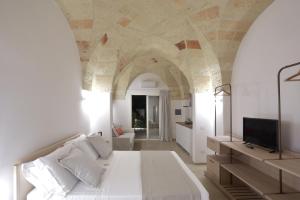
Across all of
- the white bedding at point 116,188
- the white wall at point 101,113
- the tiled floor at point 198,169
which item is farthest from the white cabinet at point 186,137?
the white bedding at point 116,188

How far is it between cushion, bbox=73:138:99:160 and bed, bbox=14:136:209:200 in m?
0.24

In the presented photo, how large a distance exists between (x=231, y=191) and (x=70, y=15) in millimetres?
3949

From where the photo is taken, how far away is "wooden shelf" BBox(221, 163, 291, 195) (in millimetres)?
2639

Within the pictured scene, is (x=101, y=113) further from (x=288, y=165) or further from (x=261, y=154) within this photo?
(x=288, y=165)

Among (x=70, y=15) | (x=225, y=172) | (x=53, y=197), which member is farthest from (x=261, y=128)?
(x=70, y=15)

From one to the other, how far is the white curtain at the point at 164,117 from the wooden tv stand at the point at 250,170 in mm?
4732

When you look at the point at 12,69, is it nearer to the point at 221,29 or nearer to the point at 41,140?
the point at 41,140

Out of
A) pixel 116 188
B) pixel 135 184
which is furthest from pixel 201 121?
pixel 116 188

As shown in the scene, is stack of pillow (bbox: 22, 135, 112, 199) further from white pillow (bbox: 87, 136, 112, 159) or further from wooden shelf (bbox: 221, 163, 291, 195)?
wooden shelf (bbox: 221, 163, 291, 195)

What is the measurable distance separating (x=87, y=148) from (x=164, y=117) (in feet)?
19.8

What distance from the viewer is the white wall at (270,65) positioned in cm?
276

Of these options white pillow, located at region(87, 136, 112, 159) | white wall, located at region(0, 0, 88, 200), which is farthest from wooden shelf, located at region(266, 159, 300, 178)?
white wall, located at region(0, 0, 88, 200)

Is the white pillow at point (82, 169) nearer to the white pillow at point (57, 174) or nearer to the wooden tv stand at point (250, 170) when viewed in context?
the white pillow at point (57, 174)

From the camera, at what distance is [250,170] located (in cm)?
343
